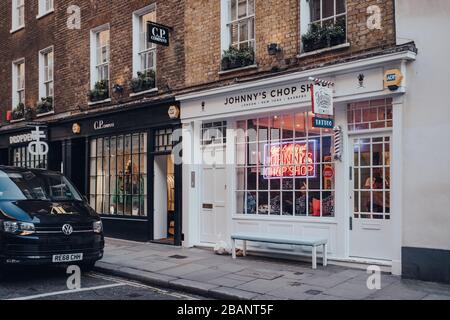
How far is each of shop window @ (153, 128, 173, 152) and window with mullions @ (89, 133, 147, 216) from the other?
477mm

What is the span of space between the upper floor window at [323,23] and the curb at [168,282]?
200 inches

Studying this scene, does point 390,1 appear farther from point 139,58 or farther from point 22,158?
point 22,158

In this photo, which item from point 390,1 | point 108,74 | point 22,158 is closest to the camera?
point 390,1

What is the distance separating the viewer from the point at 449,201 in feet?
26.7

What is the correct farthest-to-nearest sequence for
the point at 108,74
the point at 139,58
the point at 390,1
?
the point at 108,74 → the point at 139,58 → the point at 390,1

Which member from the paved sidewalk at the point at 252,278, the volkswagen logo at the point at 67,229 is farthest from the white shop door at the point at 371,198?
the volkswagen logo at the point at 67,229

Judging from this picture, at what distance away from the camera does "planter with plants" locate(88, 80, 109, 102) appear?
15.1m

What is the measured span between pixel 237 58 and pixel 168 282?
5288mm

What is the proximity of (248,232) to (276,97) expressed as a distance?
3015 mm

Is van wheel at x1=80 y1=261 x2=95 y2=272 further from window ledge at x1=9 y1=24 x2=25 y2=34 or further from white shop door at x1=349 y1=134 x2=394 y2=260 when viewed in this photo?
window ledge at x1=9 y1=24 x2=25 y2=34

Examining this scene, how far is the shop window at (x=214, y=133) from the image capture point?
12094 millimetres

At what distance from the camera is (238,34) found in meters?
11.7

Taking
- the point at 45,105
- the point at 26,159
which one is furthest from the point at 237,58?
the point at 26,159

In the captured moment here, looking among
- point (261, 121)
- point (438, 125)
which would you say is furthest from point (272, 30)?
point (438, 125)
